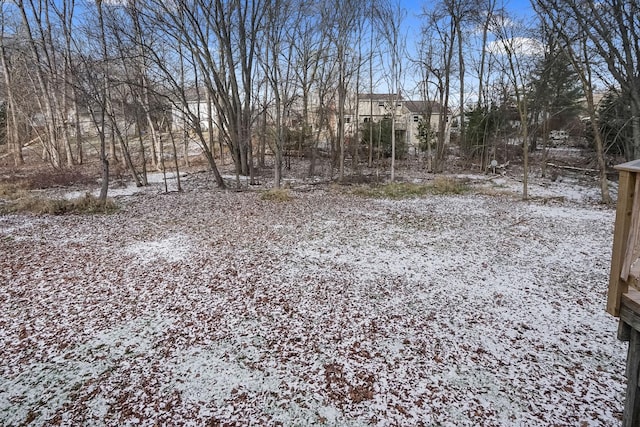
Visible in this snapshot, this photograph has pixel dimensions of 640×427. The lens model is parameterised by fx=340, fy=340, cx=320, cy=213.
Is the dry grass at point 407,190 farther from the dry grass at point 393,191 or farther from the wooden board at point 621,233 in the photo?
the wooden board at point 621,233

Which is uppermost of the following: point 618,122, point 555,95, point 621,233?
point 555,95

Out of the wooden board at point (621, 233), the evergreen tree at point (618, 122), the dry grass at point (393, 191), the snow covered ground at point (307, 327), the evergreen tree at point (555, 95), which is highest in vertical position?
the evergreen tree at point (555, 95)

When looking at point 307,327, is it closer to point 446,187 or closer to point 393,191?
point 393,191

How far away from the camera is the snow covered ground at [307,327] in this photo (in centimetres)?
252

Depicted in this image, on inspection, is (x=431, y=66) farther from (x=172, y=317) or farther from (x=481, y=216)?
(x=172, y=317)

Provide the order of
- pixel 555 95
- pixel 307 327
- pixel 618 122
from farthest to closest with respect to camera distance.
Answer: pixel 555 95
pixel 618 122
pixel 307 327

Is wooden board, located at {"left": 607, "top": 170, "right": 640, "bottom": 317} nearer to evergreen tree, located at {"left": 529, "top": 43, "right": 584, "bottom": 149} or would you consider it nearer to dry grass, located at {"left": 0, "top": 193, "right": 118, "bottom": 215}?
dry grass, located at {"left": 0, "top": 193, "right": 118, "bottom": 215}

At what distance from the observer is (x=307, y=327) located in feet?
11.7

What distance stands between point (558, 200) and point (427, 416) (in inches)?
393

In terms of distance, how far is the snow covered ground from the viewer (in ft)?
8.27

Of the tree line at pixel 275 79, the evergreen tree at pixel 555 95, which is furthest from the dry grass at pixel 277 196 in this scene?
the evergreen tree at pixel 555 95

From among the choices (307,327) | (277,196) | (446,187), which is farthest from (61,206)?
(446,187)

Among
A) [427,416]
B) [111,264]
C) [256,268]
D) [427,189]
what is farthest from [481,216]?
[111,264]

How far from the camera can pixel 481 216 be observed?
8195 millimetres
